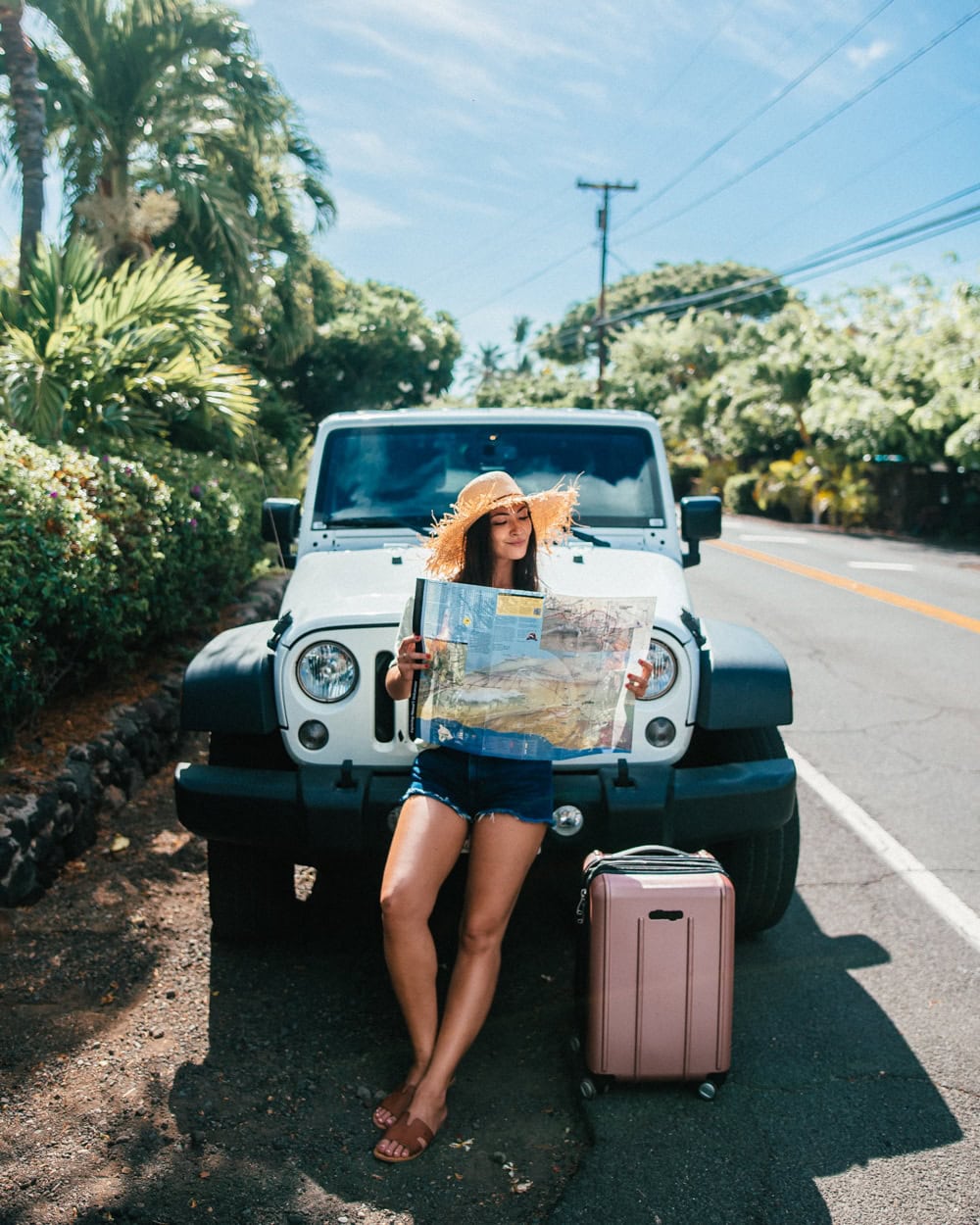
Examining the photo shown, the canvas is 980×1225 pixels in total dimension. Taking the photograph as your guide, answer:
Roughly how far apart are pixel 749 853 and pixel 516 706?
134 centimetres

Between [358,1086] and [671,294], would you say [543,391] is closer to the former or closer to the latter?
[671,294]

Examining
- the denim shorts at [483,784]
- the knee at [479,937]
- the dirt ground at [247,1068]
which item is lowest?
the dirt ground at [247,1068]

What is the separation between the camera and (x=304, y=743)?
12.2 ft

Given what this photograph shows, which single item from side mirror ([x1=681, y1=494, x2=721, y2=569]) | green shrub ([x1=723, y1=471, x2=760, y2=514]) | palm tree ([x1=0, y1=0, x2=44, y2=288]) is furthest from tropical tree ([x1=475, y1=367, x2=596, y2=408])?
side mirror ([x1=681, y1=494, x2=721, y2=569])

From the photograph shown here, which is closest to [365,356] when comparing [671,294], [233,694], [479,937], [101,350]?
[101,350]

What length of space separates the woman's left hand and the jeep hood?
426 mm

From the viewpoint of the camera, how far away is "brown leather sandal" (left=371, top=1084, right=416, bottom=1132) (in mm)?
3074

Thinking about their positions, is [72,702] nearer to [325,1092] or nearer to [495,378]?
[325,1092]

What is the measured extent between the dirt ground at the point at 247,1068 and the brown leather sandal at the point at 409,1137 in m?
0.03

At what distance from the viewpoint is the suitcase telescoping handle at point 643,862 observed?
333 centimetres

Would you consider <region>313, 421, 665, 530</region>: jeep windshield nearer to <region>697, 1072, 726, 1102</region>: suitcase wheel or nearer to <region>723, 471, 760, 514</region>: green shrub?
<region>697, 1072, 726, 1102</region>: suitcase wheel

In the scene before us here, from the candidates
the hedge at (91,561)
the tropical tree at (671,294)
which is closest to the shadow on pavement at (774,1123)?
the hedge at (91,561)

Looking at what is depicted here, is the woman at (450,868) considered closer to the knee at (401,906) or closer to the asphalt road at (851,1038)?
the knee at (401,906)

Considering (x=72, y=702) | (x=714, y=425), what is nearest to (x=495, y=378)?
(x=714, y=425)
